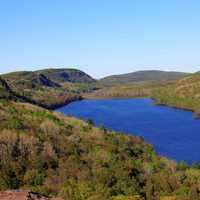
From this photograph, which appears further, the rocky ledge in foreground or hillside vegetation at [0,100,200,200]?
hillside vegetation at [0,100,200,200]

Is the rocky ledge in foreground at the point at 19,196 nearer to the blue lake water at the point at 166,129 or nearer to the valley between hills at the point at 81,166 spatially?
the valley between hills at the point at 81,166


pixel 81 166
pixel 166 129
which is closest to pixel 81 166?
pixel 81 166

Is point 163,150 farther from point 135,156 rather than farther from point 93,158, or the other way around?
point 93,158

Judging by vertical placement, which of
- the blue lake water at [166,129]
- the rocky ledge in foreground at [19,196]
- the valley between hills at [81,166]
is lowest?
the blue lake water at [166,129]

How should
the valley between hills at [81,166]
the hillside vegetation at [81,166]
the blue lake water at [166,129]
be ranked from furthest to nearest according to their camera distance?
the blue lake water at [166,129] → the hillside vegetation at [81,166] → the valley between hills at [81,166]

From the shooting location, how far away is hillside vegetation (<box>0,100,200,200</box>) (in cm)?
5138

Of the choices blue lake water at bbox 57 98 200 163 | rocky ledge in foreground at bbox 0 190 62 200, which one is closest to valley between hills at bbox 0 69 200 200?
rocky ledge in foreground at bbox 0 190 62 200

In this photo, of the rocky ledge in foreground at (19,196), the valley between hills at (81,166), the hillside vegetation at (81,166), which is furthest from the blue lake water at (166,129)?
the rocky ledge in foreground at (19,196)

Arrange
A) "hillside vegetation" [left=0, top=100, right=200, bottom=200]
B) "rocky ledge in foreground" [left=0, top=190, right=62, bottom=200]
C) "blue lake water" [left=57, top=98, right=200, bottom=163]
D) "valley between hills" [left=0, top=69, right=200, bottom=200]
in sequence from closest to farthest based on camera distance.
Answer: "rocky ledge in foreground" [left=0, top=190, right=62, bottom=200] < "valley between hills" [left=0, top=69, right=200, bottom=200] < "hillside vegetation" [left=0, top=100, right=200, bottom=200] < "blue lake water" [left=57, top=98, right=200, bottom=163]

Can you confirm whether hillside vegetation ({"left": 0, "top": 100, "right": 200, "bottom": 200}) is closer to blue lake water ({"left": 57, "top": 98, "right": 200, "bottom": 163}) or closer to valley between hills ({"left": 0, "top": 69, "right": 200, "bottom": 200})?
valley between hills ({"left": 0, "top": 69, "right": 200, "bottom": 200})

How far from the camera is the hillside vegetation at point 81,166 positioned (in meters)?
51.4

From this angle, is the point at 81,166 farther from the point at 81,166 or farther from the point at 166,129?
the point at 166,129

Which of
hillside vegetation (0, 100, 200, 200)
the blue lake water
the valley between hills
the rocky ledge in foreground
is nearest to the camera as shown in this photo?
the rocky ledge in foreground

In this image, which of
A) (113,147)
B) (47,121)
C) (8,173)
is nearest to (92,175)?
(8,173)
